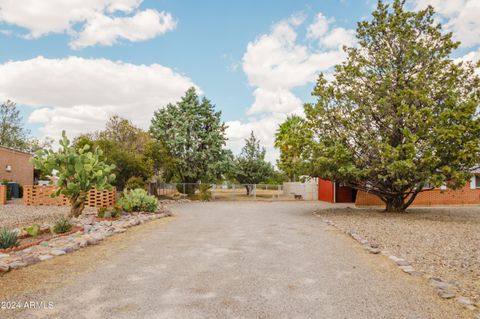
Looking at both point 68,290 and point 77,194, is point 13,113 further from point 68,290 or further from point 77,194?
point 68,290

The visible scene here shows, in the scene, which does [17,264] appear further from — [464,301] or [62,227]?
[464,301]

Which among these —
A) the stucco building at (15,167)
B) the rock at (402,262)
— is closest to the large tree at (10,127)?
the stucco building at (15,167)

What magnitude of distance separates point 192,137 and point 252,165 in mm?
11168

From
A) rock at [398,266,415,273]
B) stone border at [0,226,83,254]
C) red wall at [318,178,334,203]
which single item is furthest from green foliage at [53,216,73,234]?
red wall at [318,178,334,203]

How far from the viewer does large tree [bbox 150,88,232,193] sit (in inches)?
1147

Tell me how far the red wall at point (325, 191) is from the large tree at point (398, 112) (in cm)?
1059

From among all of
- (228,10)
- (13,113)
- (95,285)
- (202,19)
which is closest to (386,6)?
(228,10)

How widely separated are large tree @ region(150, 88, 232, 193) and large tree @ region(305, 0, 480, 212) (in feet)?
47.8

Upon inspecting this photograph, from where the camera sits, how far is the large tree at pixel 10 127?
45.7 meters

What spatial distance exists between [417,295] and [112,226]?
8845 mm

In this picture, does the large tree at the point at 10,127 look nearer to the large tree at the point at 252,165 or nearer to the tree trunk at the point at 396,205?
the large tree at the point at 252,165

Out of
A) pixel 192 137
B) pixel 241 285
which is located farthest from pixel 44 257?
pixel 192 137

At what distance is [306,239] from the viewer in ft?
30.4

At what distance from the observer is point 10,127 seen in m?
46.3
